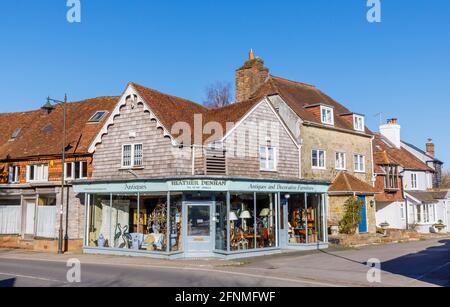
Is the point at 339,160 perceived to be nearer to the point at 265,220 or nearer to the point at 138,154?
the point at 265,220

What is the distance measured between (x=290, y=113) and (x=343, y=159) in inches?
245

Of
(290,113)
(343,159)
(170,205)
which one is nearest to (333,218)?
(343,159)

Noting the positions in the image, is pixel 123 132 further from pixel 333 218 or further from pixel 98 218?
pixel 333 218

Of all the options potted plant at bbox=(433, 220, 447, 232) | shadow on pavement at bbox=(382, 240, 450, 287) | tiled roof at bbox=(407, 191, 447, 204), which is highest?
tiled roof at bbox=(407, 191, 447, 204)

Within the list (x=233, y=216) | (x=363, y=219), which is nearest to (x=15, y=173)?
(x=233, y=216)

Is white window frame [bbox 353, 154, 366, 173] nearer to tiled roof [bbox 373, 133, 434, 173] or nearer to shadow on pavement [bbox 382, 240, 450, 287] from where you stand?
tiled roof [bbox 373, 133, 434, 173]

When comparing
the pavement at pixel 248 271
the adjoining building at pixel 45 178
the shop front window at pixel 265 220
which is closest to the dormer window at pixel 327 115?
the shop front window at pixel 265 220

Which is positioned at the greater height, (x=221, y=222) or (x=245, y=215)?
(x=245, y=215)

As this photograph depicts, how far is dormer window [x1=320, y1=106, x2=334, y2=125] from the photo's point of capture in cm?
3253

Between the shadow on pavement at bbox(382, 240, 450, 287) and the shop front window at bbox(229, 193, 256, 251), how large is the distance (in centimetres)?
675

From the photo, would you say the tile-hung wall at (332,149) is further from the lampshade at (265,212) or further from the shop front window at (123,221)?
the shop front window at (123,221)

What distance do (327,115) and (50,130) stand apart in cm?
1982

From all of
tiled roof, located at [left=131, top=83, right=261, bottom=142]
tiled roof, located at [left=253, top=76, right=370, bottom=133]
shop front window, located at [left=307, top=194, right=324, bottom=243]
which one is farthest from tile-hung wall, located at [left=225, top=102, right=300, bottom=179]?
tiled roof, located at [left=253, top=76, right=370, bottom=133]

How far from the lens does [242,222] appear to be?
23.5m
